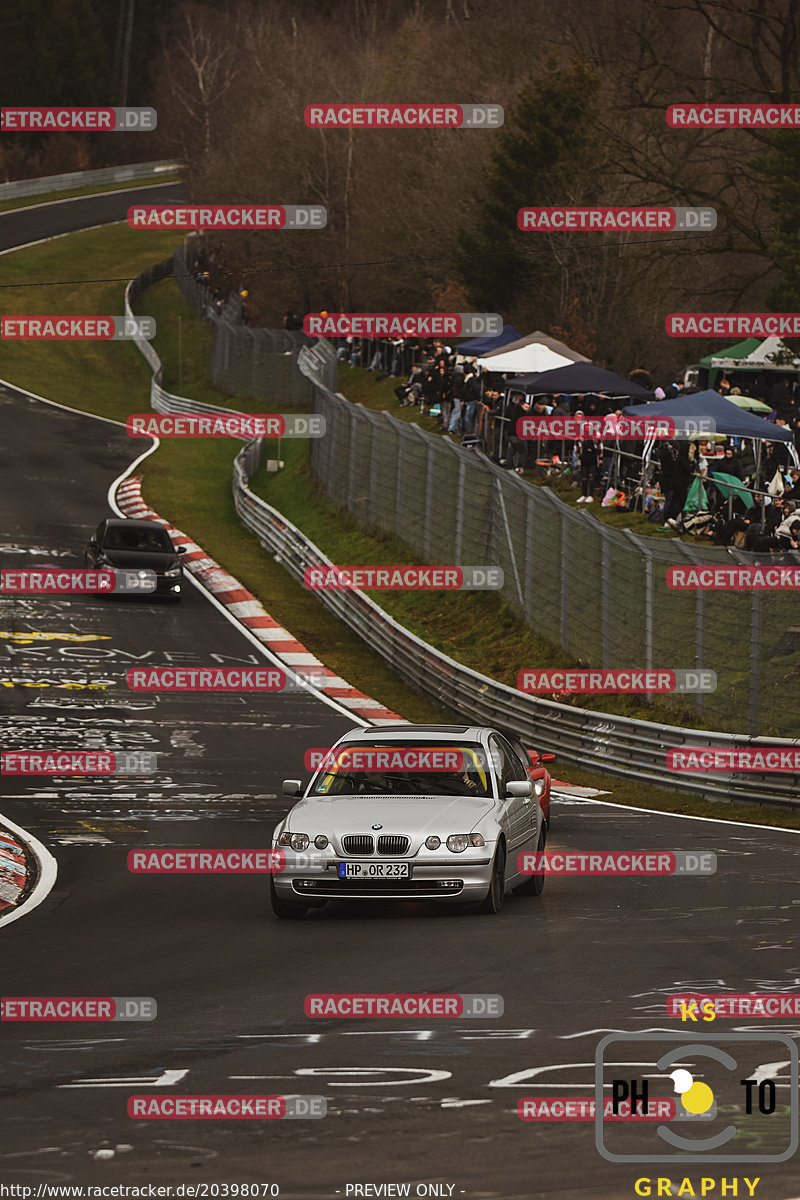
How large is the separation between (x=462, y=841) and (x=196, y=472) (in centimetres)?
3689

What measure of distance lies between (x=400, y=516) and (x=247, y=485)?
12.9m

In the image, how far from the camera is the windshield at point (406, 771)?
13.1 metres

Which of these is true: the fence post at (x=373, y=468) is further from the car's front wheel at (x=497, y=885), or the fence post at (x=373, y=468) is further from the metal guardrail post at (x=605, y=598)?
the car's front wheel at (x=497, y=885)

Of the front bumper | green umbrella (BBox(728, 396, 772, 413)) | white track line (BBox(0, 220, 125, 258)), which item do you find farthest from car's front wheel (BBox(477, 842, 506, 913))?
white track line (BBox(0, 220, 125, 258))

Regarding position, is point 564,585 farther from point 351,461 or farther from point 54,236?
point 54,236

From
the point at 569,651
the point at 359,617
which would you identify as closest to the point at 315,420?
the point at 359,617

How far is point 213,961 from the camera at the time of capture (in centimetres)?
1084

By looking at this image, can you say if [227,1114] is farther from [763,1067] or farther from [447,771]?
[447,771]

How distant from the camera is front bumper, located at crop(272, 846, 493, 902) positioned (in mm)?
12234

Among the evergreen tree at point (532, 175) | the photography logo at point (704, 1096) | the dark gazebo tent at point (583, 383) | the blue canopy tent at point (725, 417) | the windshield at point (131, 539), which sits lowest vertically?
the photography logo at point (704, 1096)

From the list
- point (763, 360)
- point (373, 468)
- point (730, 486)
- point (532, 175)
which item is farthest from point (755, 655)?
point (532, 175)

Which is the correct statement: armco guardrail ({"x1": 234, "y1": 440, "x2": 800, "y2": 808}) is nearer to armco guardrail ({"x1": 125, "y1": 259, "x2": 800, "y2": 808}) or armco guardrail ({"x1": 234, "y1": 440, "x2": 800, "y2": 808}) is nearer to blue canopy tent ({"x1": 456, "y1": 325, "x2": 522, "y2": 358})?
armco guardrail ({"x1": 125, "y1": 259, "x2": 800, "y2": 808})

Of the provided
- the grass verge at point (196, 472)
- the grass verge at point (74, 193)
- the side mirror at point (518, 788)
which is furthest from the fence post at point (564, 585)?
the grass verge at point (74, 193)

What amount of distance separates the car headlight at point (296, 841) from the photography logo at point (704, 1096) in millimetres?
4216
